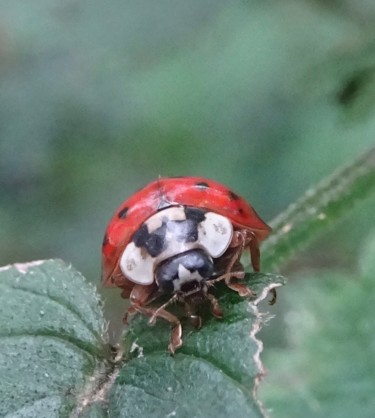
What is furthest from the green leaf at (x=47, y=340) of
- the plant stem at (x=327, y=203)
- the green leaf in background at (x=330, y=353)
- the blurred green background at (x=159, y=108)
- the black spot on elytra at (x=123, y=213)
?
the blurred green background at (x=159, y=108)

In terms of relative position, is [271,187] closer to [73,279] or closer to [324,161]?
[324,161]

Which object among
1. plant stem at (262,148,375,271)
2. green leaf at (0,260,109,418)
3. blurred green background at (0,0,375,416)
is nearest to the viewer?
green leaf at (0,260,109,418)

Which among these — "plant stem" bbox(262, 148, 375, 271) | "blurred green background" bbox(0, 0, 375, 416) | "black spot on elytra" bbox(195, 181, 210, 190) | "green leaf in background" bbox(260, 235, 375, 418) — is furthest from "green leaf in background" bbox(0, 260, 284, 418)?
"blurred green background" bbox(0, 0, 375, 416)

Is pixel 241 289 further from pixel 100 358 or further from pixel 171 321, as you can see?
pixel 100 358

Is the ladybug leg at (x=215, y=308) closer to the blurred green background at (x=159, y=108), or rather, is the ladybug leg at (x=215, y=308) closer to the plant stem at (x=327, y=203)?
the plant stem at (x=327, y=203)

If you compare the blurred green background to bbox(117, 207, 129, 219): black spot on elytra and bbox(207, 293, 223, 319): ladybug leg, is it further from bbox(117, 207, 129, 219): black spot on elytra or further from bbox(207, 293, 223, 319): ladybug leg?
bbox(207, 293, 223, 319): ladybug leg

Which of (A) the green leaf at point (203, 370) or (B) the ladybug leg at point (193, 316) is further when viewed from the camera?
(B) the ladybug leg at point (193, 316)

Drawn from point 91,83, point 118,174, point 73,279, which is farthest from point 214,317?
point 91,83
